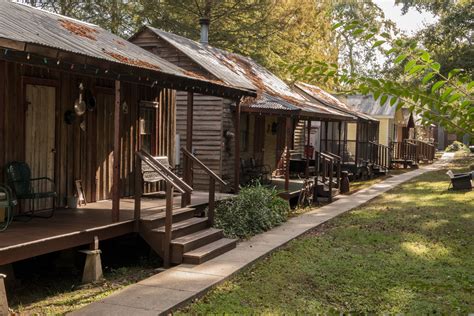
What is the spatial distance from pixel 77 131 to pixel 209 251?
335 cm

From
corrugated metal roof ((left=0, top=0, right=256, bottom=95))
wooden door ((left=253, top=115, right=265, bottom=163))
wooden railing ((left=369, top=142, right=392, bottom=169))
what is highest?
corrugated metal roof ((left=0, top=0, right=256, bottom=95))

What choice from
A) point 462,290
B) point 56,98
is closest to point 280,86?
point 56,98

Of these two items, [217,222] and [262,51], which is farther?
[262,51]

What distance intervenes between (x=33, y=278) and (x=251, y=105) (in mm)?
7972

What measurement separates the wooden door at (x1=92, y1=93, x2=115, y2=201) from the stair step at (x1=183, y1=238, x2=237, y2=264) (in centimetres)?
271

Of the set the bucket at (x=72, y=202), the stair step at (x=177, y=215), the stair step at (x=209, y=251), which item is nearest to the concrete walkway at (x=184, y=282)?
the stair step at (x=209, y=251)

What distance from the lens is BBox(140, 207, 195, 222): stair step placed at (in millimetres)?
8316

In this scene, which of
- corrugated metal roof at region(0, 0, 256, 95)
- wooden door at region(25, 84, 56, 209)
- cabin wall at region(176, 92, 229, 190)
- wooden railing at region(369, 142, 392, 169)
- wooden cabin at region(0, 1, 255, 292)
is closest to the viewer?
corrugated metal roof at region(0, 0, 256, 95)

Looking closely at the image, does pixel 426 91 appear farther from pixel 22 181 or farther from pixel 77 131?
pixel 77 131

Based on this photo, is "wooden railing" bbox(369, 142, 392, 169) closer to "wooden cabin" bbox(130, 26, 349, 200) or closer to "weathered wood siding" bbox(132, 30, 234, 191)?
"wooden cabin" bbox(130, 26, 349, 200)

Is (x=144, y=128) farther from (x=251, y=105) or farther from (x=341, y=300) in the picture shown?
(x=341, y=300)

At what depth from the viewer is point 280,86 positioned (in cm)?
1858

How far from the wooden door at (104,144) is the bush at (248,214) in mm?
2318

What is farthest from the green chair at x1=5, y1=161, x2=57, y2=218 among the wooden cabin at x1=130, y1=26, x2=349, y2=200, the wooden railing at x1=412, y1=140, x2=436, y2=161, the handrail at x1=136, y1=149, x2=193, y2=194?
the wooden railing at x1=412, y1=140, x2=436, y2=161
